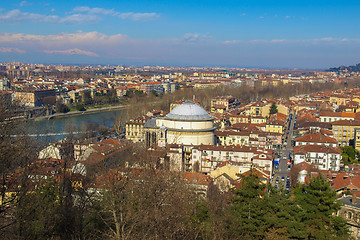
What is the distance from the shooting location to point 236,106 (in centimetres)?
2473

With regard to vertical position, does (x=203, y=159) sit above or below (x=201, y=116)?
below

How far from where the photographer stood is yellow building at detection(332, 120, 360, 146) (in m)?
12.9

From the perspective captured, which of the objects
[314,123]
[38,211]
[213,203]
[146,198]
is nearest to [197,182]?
[213,203]

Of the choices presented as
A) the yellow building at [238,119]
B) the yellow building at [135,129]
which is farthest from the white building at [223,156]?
the yellow building at [238,119]

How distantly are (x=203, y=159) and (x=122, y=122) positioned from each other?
28.2 ft

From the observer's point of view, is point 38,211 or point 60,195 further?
point 60,195

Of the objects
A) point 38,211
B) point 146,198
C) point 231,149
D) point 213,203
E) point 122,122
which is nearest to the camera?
point 38,211

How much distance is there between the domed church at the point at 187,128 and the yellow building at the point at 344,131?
15.8 ft

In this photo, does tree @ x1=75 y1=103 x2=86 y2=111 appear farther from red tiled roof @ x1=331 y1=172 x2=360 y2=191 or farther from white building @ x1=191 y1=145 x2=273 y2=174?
red tiled roof @ x1=331 y1=172 x2=360 y2=191

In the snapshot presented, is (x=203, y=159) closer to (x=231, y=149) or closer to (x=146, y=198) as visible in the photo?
(x=231, y=149)

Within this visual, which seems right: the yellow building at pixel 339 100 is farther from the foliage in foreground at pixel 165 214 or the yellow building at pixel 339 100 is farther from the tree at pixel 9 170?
the tree at pixel 9 170

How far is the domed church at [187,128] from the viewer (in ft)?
35.8

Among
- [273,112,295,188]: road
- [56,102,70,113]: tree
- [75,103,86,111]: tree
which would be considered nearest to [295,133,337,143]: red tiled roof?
[273,112,295,188]: road

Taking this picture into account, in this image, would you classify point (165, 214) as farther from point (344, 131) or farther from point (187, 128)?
point (344, 131)
